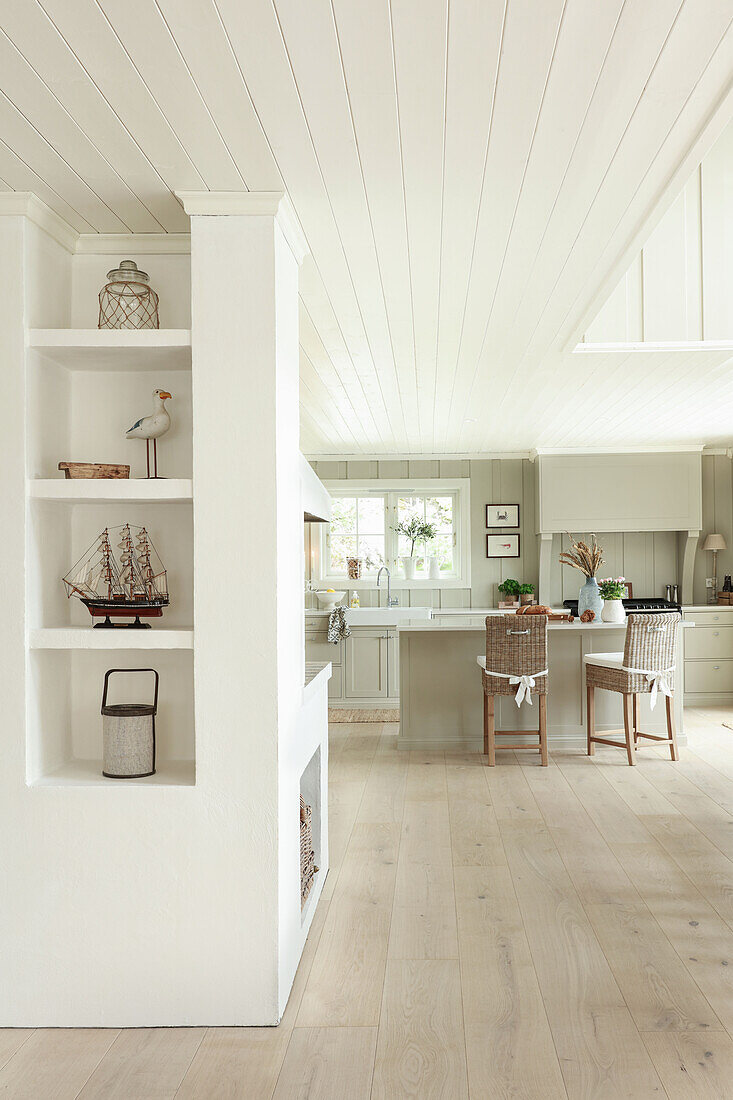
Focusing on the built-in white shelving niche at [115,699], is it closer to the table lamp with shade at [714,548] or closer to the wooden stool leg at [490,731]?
the wooden stool leg at [490,731]

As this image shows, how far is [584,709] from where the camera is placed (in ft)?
20.3

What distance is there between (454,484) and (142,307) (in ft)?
19.7

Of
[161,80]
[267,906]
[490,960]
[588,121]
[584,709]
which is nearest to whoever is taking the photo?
[161,80]

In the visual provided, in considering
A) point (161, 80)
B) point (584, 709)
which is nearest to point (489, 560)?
point (584, 709)

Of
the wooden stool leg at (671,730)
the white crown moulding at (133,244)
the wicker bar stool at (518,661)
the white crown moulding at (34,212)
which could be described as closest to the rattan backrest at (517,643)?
the wicker bar stool at (518,661)

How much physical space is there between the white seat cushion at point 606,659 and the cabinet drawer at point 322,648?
2545mm

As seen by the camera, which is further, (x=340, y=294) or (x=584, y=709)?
(x=584, y=709)

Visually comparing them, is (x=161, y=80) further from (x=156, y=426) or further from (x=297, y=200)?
(x=156, y=426)

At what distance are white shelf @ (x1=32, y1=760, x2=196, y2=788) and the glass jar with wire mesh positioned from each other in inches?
55.5

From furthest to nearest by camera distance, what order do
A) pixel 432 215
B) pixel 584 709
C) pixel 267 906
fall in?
pixel 584 709
pixel 432 215
pixel 267 906

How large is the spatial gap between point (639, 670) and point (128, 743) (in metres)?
4.00

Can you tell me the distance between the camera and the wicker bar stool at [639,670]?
5.61m

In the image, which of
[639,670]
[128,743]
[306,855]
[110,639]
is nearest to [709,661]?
[639,670]

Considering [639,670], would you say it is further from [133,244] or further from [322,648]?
[133,244]
